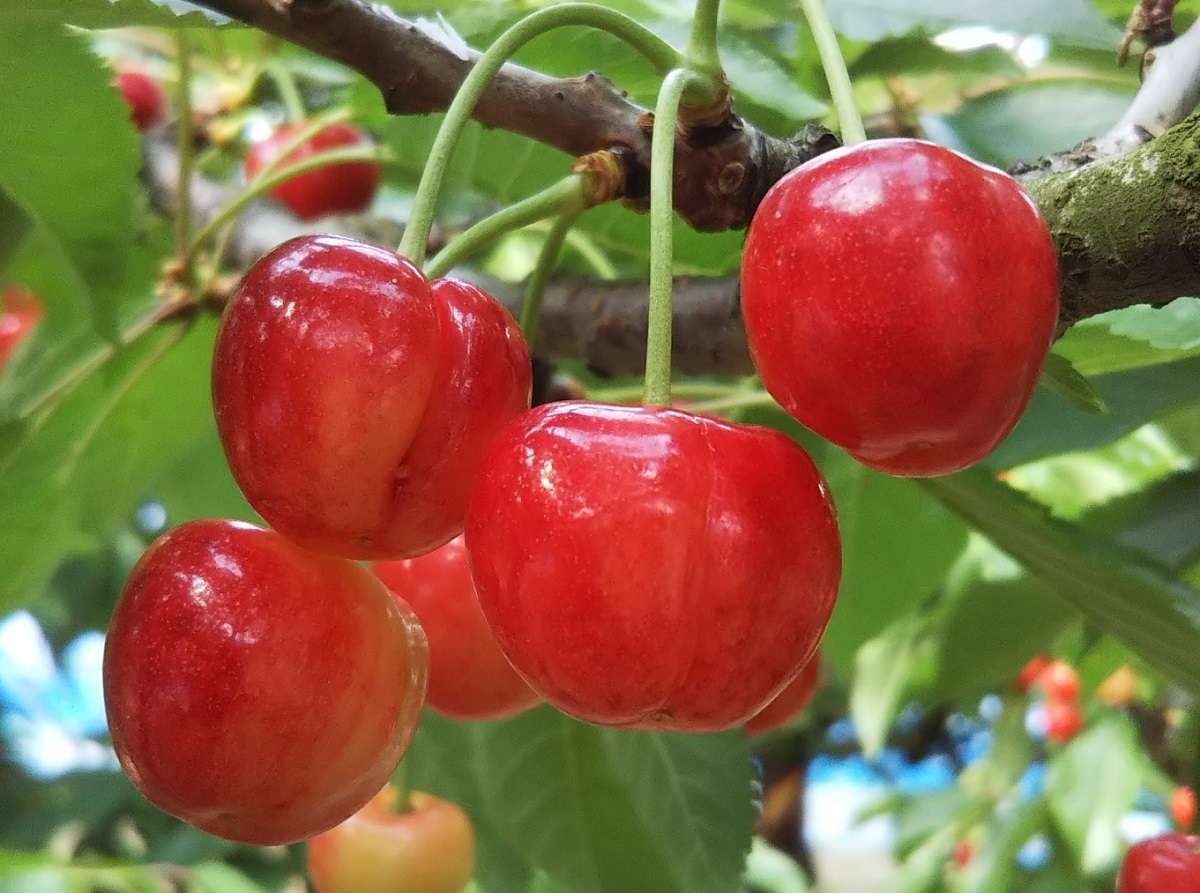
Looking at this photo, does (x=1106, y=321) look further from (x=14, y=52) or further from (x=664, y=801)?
(x=14, y=52)

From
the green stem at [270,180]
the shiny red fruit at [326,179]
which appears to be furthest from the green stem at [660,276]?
the shiny red fruit at [326,179]

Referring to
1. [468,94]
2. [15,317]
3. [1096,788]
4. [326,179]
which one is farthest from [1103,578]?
[15,317]

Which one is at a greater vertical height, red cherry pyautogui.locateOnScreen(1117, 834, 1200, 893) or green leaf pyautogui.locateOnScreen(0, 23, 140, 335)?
green leaf pyautogui.locateOnScreen(0, 23, 140, 335)

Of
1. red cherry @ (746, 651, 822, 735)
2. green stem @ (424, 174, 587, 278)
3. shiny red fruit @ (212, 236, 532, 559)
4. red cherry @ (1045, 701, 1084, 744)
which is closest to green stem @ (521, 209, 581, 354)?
green stem @ (424, 174, 587, 278)

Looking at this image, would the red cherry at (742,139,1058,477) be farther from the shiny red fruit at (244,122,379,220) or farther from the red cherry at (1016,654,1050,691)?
the red cherry at (1016,654,1050,691)

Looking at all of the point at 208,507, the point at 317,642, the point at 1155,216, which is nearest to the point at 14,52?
the point at 317,642
